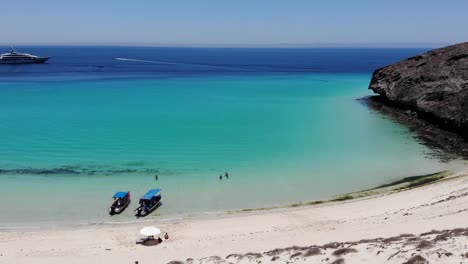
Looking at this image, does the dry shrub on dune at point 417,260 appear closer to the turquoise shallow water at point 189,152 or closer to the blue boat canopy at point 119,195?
the turquoise shallow water at point 189,152

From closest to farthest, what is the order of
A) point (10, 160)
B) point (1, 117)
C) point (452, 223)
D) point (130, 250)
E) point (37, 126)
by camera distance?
point (452, 223) → point (130, 250) → point (10, 160) → point (37, 126) → point (1, 117)

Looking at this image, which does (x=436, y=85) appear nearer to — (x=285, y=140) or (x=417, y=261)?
(x=285, y=140)

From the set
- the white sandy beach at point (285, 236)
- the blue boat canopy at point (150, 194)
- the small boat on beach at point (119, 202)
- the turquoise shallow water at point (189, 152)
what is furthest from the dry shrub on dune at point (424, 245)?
the small boat on beach at point (119, 202)

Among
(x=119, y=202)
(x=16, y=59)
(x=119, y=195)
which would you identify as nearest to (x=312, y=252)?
(x=119, y=202)

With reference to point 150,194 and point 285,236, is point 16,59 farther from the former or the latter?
point 285,236

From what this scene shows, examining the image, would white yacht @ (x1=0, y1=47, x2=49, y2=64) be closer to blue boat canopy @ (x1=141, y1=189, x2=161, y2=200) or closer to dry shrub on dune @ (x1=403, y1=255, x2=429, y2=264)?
blue boat canopy @ (x1=141, y1=189, x2=161, y2=200)

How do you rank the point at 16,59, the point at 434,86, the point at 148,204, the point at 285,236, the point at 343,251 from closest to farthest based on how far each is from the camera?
the point at 343,251 → the point at 285,236 → the point at 148,204 → the point at 434,86 → the point at 16,59

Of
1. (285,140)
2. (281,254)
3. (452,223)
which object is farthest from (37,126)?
(452,223)
